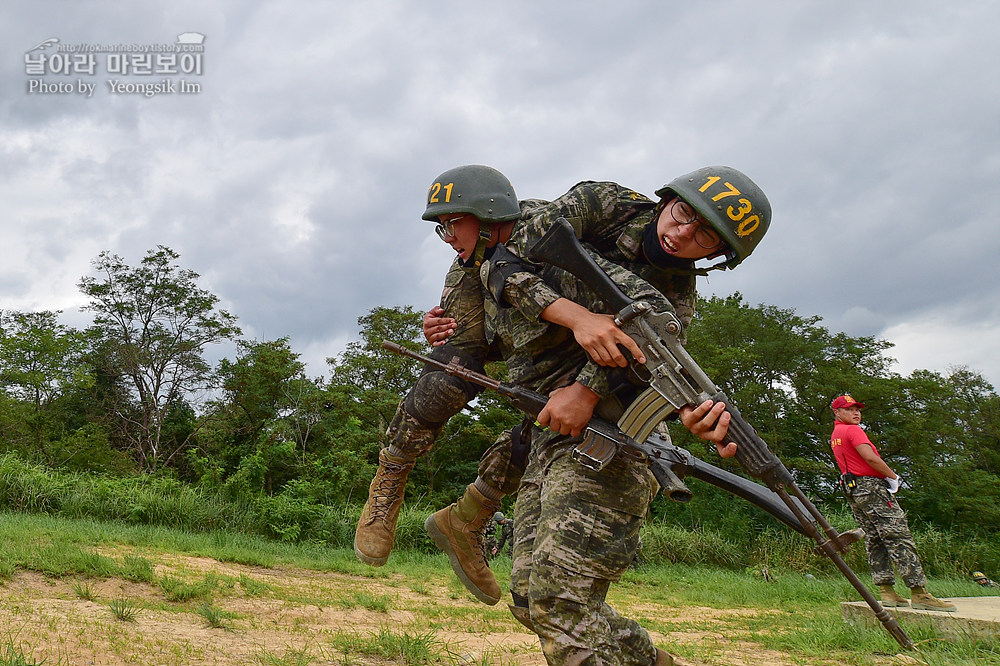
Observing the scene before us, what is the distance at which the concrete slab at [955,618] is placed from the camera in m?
4.68

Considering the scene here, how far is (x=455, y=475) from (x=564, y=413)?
51.9 ft

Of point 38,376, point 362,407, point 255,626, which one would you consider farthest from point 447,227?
point 38,376

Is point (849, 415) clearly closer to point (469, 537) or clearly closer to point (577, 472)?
point (469, 537)

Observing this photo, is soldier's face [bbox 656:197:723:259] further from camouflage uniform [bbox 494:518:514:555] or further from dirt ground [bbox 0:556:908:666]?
camouflage uniform [bbox 494:518:514:555]

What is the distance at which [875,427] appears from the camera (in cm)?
1709

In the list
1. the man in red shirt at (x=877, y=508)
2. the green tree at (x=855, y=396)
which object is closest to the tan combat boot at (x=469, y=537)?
the man in red shirt at (x=877, y=508)

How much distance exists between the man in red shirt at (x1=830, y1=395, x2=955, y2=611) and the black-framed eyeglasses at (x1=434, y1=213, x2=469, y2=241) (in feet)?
15.7

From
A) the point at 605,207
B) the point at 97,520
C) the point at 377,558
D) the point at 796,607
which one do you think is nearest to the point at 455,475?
the point at 97,520

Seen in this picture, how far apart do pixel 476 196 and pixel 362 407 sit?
14321mm

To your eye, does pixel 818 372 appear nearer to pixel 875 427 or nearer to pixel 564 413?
pixel 875 427

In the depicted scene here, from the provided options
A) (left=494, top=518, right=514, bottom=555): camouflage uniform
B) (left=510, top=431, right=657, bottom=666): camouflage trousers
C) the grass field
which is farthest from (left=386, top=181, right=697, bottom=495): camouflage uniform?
(left=494, top=518, right=514, bottom=555): camouflage uniform

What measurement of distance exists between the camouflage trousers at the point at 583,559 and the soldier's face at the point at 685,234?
858 millimetres

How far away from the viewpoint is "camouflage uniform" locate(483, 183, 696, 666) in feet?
8.12

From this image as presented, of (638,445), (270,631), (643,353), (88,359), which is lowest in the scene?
(270,631)
